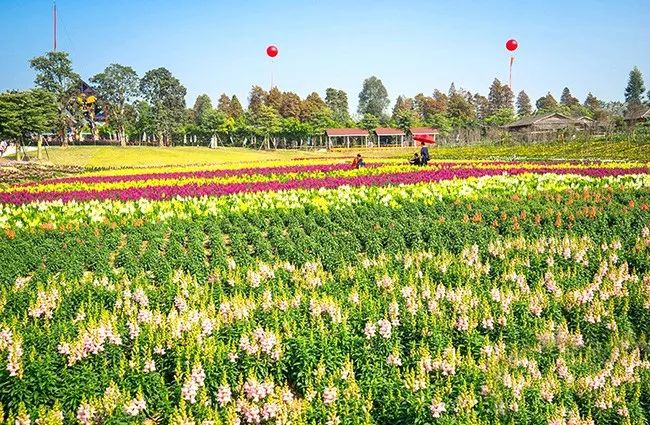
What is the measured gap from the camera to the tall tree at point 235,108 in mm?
99812

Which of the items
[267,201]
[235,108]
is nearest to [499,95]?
[235,108]

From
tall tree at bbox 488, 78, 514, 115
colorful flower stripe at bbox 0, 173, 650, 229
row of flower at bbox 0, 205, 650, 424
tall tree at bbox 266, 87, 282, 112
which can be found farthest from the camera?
tall tree at bbox 488, 78, 514, 115

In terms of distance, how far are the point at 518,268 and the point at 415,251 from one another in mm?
2990

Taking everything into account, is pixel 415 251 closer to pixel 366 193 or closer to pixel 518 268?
pixel 518 268

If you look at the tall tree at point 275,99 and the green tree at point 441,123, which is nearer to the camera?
the green tree at point 441,123

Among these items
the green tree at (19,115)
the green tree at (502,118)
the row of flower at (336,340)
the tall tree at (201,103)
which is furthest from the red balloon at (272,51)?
the tall tree at (201,103)

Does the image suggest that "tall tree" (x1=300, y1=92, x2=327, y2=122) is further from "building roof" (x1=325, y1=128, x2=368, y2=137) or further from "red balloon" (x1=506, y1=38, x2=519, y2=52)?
"red balloon" (x1=506, y1=38, x2=519, y2=52)

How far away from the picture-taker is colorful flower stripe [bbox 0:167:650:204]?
17234 millimetres

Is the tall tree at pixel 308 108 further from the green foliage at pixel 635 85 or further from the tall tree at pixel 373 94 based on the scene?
the green foliage at pixel 635 85

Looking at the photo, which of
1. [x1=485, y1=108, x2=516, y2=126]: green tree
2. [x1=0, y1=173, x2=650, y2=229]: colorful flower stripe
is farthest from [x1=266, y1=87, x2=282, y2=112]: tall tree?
[x1=0, y1=173, x2=650, y2=229]: colorful flower stripe

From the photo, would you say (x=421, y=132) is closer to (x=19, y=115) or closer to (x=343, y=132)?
(x=343, y=132)

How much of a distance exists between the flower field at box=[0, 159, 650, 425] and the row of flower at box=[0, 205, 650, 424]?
24 millimetres

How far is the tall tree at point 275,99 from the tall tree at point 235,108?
5.60 m

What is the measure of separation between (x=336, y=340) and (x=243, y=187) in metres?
13.9
